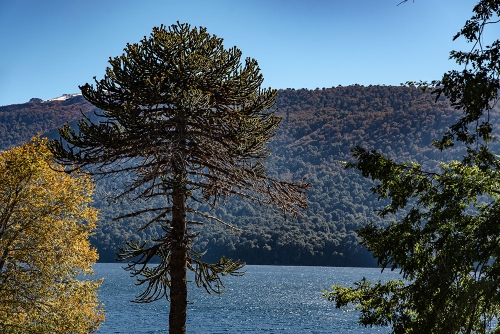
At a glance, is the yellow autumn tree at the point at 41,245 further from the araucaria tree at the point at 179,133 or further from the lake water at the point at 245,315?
the lake water at the point at 245,315

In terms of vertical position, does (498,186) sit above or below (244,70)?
below

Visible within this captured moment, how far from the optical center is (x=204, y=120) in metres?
14.5

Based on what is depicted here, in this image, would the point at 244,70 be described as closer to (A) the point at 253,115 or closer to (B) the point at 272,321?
A: (A) the point at 253,115

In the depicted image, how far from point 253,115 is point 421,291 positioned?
24.8 ft

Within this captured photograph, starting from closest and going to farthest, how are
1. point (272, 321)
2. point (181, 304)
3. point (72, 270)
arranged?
point (181, 304)
point (72, 270)
point (272, 321)

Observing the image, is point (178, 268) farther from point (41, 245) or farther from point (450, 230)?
point (41, 245)

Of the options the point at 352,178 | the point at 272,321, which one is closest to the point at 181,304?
the point at 272,321

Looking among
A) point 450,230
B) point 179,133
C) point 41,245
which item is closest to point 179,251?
point 179,133

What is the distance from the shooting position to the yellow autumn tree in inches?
749

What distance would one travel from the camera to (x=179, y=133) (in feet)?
44.9

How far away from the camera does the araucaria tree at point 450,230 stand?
7.87 metres

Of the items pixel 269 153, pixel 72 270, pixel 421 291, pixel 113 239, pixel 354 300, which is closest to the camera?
pixel 421 291

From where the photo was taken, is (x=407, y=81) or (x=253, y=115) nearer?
(x=407, y=81)

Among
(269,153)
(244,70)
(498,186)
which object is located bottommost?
(498,186)
